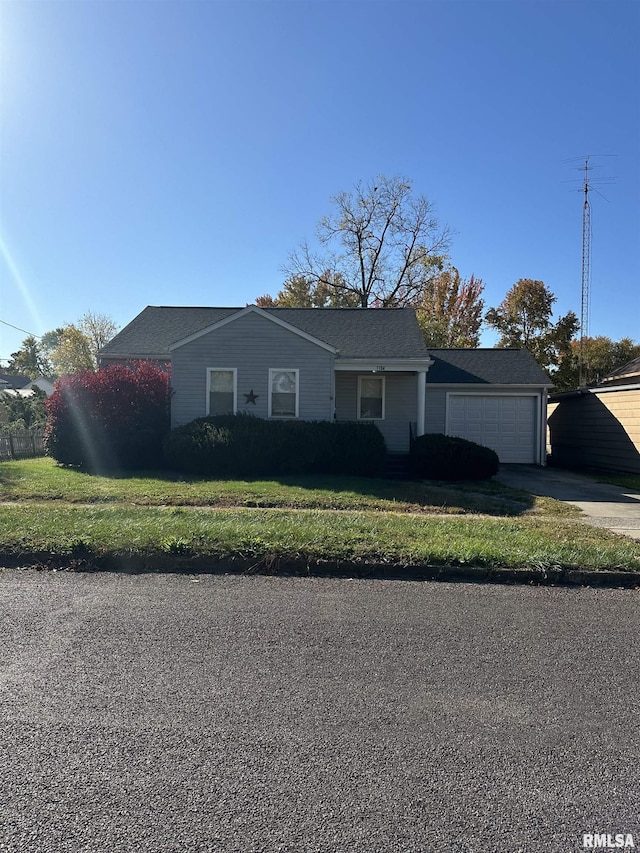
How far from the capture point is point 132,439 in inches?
569

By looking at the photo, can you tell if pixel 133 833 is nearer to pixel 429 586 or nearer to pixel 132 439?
pixel 429 586

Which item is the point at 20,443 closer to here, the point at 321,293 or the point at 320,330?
the point at 320,330

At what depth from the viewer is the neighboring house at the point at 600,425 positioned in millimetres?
16766

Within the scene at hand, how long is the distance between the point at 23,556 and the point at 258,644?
3520 millimetres

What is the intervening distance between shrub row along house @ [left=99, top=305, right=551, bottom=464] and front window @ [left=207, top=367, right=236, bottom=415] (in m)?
0.03

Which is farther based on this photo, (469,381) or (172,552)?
(469,381)

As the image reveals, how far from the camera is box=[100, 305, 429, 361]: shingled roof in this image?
1709cm

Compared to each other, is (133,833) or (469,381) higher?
(469,381)

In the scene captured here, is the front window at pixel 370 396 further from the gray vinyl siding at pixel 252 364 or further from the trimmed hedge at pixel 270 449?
the trimmed hedge at pixel 270 449

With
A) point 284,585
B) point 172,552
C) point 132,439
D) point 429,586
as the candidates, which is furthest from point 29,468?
point 429,586

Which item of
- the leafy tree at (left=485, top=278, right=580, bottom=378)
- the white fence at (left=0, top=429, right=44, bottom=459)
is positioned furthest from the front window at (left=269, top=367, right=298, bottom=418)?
the leafy tree at (left=485, top=278, right=580, bottom=378)

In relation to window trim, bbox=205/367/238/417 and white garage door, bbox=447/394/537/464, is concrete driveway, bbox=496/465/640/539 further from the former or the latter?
window trim, bbox=205/367/238/417

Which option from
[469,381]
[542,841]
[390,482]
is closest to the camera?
[542,841]

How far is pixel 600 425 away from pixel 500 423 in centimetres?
310
